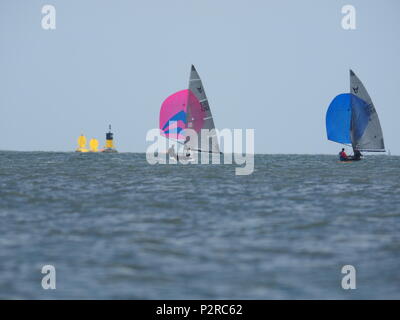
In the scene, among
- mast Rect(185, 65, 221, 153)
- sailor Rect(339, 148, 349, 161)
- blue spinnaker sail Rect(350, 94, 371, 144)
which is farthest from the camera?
sailor Rect(339, 148, 349, 161)

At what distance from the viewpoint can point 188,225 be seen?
1806 cm

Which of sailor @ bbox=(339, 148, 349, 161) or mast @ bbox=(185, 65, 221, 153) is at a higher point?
mast @ bbox=(185, 65, 221, 153)

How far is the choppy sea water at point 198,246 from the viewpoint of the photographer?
1156cm

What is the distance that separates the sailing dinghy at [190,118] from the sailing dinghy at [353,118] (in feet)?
45.1

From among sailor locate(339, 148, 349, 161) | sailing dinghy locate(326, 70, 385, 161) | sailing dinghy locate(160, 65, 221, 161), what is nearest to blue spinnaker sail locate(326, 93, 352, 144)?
sailing dinghy locate(326, 70, 385, 161)

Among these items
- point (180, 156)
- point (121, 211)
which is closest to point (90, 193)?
point (121, 211)

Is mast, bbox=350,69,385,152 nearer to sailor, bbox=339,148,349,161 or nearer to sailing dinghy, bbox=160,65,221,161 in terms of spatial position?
sailor, bbox=339,148,349,161

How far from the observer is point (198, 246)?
14891 mm

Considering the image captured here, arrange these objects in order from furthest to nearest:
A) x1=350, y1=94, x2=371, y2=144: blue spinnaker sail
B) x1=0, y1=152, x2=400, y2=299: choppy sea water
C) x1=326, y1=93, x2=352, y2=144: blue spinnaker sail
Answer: x1=326, y1=93, x2=352, y2=144: blue spinnaker sail → x1=350, y1=94, x2=371, y2=144: blue spinnaker sail → x1=0, y1=152, x2=400, y2=299: choppy sea water

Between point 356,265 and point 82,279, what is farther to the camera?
point 356,265

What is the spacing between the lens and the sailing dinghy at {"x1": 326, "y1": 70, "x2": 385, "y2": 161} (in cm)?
6738

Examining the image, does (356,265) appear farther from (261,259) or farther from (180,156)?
(180,156)

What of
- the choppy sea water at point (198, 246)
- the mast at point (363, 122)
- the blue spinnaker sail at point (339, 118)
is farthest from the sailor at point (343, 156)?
the choppy sea water at point (198, 246)

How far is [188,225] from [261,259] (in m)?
4.75
